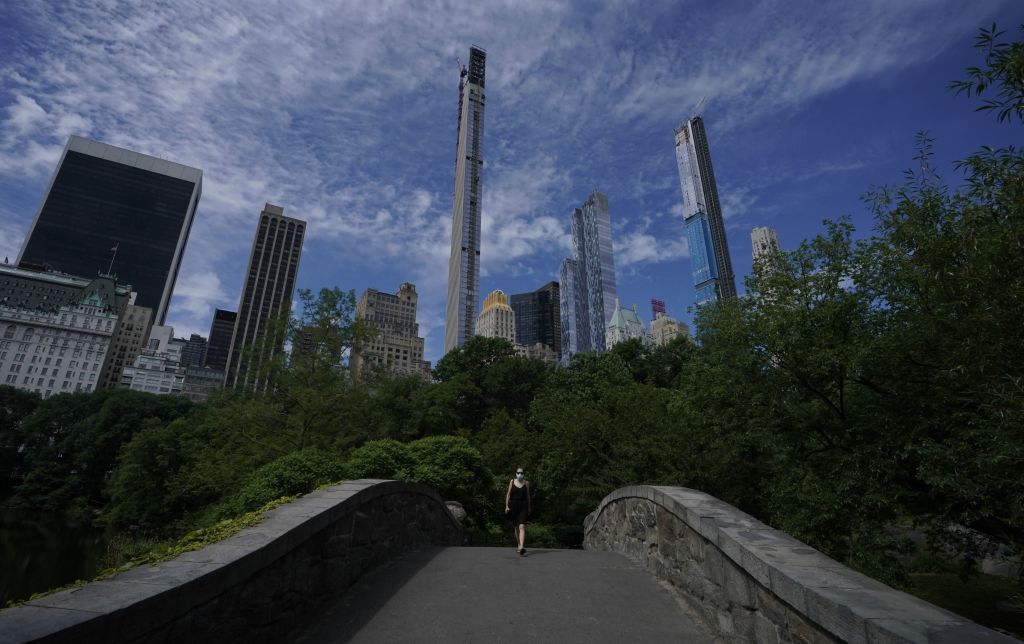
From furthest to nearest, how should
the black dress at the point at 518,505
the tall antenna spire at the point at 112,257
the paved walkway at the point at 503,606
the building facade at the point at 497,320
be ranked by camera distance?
1. the building facade at the point at 497,320
2. the tall antenna spire at the point at 112,257
3. the black dress at the point at 518,505
4. the paved walkway at the point at 503,606

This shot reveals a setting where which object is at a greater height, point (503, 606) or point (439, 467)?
point (439, 467)

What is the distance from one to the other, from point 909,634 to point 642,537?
16.8ft

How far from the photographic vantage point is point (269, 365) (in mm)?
17219

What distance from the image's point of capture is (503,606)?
5238mm

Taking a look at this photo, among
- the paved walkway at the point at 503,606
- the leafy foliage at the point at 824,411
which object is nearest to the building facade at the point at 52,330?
the leafy foliage at the point at 824,411

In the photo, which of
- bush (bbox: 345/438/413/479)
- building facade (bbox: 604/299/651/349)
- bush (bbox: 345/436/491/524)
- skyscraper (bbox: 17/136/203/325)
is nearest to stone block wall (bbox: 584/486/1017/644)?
bush (bbox: 345/438/413/479)

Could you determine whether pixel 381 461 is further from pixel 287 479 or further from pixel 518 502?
pixel 518 502

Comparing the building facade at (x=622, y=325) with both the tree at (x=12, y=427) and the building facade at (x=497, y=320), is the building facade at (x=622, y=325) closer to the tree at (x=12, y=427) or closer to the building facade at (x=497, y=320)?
the building facade at (x=497, y=320)

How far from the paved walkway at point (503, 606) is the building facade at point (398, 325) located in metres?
124

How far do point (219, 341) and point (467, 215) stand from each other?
11299 cm

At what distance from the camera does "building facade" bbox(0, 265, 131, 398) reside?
10288cm

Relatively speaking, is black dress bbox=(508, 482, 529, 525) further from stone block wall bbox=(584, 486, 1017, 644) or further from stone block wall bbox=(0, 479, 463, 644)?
stone block wall bbox=(0, 479, 463, 644)

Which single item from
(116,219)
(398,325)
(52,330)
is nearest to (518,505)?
(52,330)

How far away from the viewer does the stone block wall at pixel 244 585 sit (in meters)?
2.49
